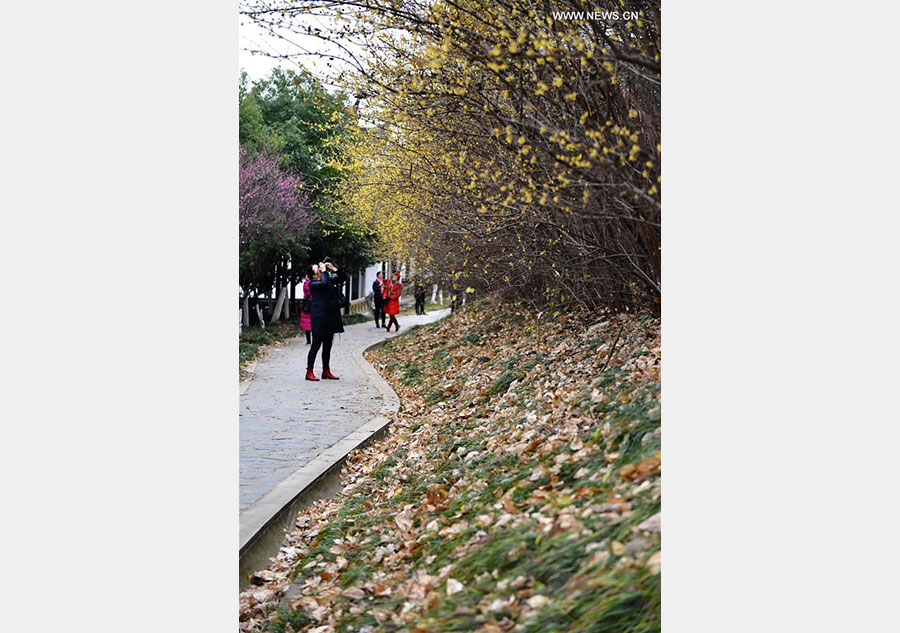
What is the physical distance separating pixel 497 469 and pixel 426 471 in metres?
1.13

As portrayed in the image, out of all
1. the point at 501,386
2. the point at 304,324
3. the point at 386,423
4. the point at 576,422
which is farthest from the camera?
the point at 304,324

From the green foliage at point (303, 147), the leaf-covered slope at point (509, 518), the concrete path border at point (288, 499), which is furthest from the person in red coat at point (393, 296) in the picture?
the leaf-covered slope at point (509, 518)

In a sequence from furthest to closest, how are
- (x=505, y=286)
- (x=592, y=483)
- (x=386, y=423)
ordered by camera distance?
(x=505, y=286) → (x=386, y=423) → (x=592, y=483)

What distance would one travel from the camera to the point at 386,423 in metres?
8.39

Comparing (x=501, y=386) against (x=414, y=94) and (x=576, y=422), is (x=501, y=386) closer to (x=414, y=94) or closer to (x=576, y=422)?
(x=576, y=422)

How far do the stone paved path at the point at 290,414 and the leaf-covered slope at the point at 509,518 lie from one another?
18.3 inches

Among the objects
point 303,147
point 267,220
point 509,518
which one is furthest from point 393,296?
point 509,518

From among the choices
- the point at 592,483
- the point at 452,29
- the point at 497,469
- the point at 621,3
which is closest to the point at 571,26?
the point at 621,3

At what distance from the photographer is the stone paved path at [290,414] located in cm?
652

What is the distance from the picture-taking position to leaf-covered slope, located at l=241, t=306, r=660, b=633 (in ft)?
9.71

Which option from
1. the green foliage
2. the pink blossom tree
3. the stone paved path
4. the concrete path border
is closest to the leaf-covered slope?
the concrete path border

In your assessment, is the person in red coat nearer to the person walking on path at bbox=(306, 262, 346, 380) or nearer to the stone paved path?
the stone paved path

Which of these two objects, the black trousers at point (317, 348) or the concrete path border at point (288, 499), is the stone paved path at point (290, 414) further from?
the black trousers at point (317, 348)
